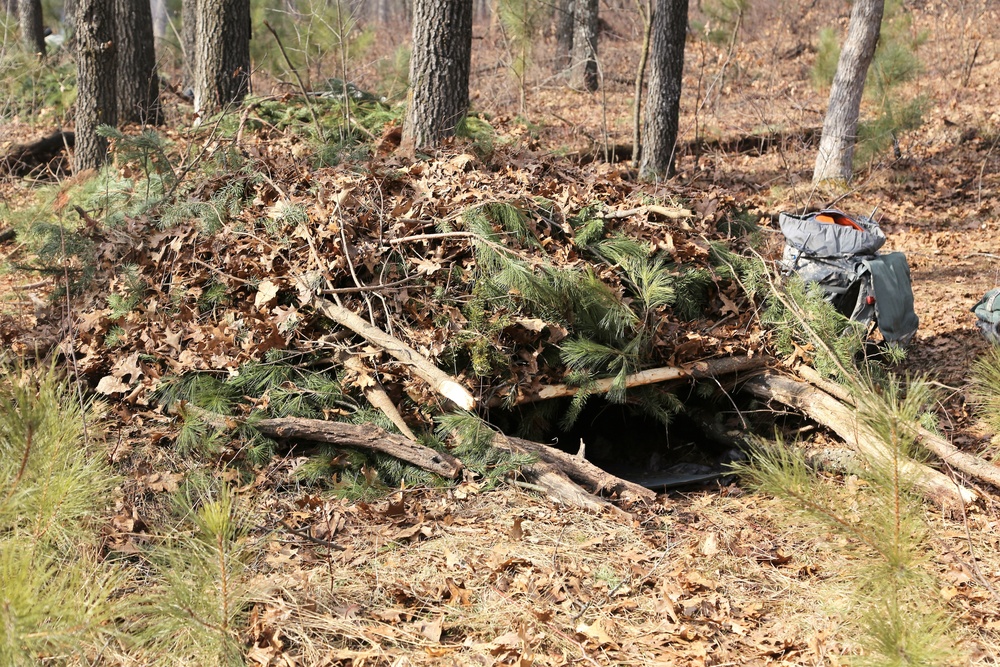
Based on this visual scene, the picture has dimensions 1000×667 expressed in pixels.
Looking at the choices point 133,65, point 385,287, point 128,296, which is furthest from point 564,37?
point 128,296

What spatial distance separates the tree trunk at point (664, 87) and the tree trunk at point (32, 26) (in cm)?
1063

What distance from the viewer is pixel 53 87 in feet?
42.5

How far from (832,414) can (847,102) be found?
6406 millimetres

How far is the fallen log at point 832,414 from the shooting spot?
13.2 feet

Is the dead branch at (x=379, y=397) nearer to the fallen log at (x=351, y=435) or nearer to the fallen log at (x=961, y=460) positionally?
the fallen log at (x=351, y=435)

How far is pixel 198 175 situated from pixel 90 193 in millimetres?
1832

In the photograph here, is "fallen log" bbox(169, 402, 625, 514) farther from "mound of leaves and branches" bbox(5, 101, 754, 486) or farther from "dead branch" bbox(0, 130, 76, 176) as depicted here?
"dead branch" bbox(0, 130, 76, 176)

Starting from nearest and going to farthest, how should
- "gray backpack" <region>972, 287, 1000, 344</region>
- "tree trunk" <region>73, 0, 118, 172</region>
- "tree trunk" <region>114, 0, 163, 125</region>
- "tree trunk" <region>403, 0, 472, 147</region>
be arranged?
"gray backpack" <region>972, 287, 1000, 344</region> < "tree trunk" <region>403, 0, 472, 147</region> < "tree trunk" <region>73, 0, 118, 172</region> < "tree trunk" <region>114, 0, 163, 125</region>

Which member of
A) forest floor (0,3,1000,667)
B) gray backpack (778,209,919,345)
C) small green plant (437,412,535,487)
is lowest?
forest floor (0,3,1000,667)

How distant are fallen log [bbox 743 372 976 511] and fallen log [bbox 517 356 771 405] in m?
0.13

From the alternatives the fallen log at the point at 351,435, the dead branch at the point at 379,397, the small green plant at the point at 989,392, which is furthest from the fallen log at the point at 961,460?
the dead branch at the point at 379,397

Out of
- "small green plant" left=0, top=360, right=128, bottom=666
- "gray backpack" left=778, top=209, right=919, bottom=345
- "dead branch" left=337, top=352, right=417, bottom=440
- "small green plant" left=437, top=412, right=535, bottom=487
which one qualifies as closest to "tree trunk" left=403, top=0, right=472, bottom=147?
"dead branch" left=337, top=352, right=417, bottom=440

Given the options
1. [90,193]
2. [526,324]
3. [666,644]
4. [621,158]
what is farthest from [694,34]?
[666,644]

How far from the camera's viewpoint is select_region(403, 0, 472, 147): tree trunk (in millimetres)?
Answer: 6797
